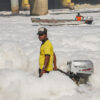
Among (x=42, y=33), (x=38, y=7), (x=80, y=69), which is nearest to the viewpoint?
(x=42, y=33)

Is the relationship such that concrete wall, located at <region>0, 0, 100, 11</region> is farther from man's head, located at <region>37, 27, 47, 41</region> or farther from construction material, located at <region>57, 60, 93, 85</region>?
man's head, located at <region>37, 27, 47, 41</region>

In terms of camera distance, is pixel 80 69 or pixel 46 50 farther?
pixel 80 69

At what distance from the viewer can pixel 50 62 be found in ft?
18.7

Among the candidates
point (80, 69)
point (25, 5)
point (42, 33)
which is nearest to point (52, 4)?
point (25, 5)

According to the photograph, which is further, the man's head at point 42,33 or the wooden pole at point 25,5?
the wooden pole at point 25,5

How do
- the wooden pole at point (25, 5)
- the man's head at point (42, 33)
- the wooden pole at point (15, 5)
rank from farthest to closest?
the wooden pole at point (25, 5) → the wooden pole at point (15, 5) → the man's head at point (42, 33)

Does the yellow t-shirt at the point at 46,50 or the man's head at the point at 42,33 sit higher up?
the man's head at the point at 42,33

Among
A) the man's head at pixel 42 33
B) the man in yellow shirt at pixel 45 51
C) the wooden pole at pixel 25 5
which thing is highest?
the man's head at pixel 42 33

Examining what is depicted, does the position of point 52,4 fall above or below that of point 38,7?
below

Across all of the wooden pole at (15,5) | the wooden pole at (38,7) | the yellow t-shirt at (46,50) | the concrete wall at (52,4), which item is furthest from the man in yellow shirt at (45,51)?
the concrete wall at (52,4)

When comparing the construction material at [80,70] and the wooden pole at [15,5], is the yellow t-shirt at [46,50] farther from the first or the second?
the wooden pole at [15,5]

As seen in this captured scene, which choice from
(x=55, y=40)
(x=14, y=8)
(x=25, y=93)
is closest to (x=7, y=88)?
(x=25, y=93)

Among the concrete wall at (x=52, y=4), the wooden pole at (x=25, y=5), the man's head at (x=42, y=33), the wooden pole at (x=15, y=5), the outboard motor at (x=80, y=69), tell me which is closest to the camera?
the man's head at (x=42, y=33)

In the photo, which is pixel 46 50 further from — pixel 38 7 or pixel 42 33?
pixel 38 7
